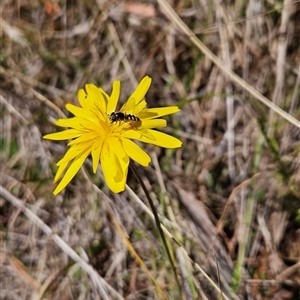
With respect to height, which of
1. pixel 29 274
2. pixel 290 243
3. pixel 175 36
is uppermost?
pixel 175 36

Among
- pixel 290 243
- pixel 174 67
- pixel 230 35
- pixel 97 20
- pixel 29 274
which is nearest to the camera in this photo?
pixel 290 243

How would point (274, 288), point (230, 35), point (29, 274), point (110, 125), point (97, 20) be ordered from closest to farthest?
1. point (110, 125)
2. point (274, 288)
3. point (29, 274)
4. point (230, 35)
5. point (97, 20)

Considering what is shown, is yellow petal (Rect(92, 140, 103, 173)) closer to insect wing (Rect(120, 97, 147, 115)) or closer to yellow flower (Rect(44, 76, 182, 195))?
yellow flower (Rect(44, 76, 182, 195))

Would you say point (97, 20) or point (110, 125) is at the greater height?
point (97, 20)

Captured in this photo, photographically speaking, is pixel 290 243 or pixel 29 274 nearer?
pixel 290 243

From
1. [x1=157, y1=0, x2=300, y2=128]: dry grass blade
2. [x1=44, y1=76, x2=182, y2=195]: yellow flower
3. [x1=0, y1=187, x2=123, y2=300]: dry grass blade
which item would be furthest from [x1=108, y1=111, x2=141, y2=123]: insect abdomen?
[x1=0, y1=187, x2=123, y2=300]: dry grass blade

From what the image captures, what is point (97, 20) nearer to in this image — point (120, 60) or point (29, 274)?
point (120, 60)

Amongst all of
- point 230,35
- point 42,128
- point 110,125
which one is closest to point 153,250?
point 110,125
